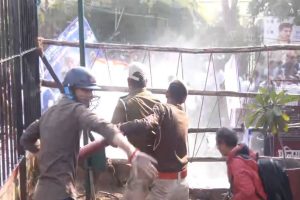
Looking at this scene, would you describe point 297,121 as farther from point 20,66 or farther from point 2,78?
point 2,78

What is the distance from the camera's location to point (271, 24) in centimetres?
1648

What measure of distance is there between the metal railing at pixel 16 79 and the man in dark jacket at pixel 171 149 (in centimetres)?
109

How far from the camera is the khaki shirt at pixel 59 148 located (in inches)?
128

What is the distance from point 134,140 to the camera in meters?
4.55

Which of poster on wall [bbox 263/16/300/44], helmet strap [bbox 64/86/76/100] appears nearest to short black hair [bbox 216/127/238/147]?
helmet strap [bbox 64/86/76/100]

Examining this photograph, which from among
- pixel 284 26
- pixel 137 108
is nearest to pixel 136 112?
pixel 137 108

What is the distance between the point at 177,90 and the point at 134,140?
57 centimetres

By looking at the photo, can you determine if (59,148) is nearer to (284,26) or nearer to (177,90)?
(177,90)

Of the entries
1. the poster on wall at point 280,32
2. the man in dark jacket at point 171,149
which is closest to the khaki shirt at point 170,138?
the man in dark jacket at point 171,149

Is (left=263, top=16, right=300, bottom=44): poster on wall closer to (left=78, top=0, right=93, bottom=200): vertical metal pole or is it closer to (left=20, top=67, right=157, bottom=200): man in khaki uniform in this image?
(left=78, top=0, right=93, bottom=200): vertical metal pole

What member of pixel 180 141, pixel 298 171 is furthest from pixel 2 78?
pixel 298 171

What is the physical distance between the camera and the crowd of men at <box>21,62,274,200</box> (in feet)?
10.2

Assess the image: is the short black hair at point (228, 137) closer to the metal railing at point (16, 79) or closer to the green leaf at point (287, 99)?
the green leaf at point (287, 99)

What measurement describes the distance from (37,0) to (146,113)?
233cm
